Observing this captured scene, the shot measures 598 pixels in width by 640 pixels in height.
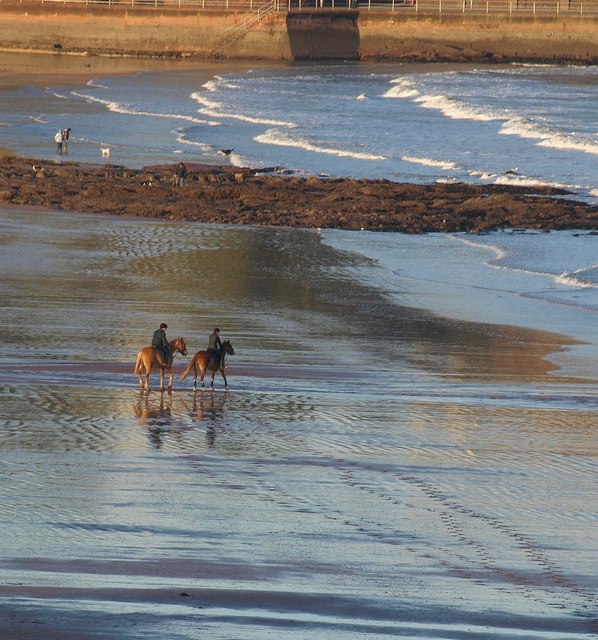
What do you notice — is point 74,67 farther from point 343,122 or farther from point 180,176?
point 180,176

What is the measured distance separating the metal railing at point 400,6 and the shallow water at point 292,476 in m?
67.1

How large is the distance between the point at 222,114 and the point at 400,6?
35824 mm

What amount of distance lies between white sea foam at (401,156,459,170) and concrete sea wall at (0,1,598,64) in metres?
46.7

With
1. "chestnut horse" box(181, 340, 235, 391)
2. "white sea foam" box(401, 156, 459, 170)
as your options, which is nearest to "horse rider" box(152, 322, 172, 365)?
"chestnut horse" box(181, 340, 235, 391)

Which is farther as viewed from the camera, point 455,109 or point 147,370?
point 455,109

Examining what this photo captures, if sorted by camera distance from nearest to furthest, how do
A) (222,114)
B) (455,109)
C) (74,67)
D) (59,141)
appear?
(59,141) → (222,114) → (455,109) → (74,67)

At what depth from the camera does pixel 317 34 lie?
85.4m

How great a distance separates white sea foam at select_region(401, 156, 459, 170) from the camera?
1441 inches

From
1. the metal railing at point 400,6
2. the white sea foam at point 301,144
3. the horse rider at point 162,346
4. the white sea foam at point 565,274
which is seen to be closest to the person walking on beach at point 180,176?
the white sea foam at point 301,144

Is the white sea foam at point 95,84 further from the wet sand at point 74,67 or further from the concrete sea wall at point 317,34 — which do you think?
the concrete sea wall at point 317,34

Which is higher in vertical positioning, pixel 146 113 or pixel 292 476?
pixel 146 113

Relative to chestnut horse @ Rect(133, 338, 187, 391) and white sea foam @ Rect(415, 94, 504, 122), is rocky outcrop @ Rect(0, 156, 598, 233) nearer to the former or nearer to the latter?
chestnut horse @ Rect(133, 338, 187, 391)

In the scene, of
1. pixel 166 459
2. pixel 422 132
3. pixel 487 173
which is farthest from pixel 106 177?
pixel 166 459

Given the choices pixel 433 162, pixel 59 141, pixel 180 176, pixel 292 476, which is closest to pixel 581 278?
pixel 292 476
